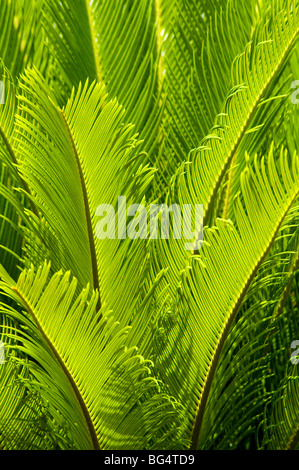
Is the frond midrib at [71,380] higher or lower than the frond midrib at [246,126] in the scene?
lower

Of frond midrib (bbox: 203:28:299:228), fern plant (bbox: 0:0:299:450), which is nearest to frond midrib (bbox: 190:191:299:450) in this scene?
fern plant (bbox: 0:0:299:450)

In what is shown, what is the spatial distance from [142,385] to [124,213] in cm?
37

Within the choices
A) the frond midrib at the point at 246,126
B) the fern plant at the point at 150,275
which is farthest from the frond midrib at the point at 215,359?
the frond midrib at the point at 246,126

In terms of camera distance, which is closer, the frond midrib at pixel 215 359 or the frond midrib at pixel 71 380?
the frond midrib at pixel 71 380

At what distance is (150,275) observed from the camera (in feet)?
4.64

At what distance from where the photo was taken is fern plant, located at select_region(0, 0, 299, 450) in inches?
45.6

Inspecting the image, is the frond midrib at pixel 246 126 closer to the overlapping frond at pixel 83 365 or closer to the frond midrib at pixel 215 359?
the frond midrib at pixel 215 359

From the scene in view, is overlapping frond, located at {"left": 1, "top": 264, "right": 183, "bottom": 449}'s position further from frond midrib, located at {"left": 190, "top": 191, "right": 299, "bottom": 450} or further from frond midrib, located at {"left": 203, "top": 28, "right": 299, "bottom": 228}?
frond midrib, located at {"left": 203, "top": 28, "right": 299, "bottom": 228}

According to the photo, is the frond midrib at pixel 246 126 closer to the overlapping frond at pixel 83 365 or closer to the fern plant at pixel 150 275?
the fern plant at pixel 150 275

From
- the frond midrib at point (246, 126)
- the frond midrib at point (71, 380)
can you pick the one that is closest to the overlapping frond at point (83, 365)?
the frond midrib at point (71, 380)

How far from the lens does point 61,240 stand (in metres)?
1.28

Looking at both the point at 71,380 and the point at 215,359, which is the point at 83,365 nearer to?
the point at 71,380

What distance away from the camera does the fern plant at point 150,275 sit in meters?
1.16
